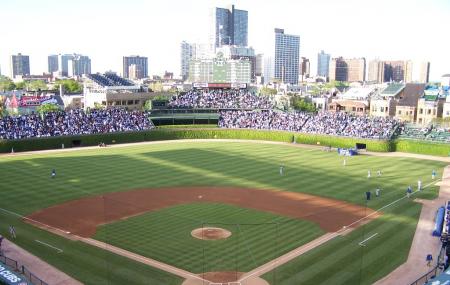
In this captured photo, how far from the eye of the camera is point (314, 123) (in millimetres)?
78250

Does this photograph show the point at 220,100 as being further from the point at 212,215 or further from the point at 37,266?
the point at 37,266

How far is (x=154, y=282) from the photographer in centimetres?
2194

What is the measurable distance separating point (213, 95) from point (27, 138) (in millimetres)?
42946

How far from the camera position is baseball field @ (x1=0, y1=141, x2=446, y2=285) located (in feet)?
79.0

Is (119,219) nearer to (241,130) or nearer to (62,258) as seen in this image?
(62,258)

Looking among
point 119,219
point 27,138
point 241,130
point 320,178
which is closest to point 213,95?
point 241,130

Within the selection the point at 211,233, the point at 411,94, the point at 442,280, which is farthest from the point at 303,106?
the point at 442,280

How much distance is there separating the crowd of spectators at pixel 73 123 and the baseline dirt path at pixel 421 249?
5418 cm

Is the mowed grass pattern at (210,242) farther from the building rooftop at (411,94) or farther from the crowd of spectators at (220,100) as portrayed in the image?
the building rooftop at (411,94)

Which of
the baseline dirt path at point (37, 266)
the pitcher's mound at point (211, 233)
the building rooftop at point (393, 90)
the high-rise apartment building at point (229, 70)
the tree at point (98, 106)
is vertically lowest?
the baseline dirt path at point (37, 266)

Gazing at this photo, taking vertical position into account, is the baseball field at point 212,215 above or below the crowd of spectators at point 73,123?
below

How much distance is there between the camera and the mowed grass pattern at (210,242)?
81.5 ft

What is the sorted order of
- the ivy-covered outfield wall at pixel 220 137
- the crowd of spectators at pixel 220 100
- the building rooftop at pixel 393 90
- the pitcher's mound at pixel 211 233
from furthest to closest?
the building rooftop at pixel 393 90, the crowd of spectators at pixel 220 100, the ivy-covered outfield wall at pixel 220 137, the pitcher's mound at pixel 211 233

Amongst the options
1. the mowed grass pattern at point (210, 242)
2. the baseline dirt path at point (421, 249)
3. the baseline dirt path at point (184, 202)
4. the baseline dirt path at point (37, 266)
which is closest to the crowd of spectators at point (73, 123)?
the baseline dirt path at point (184, 202)
